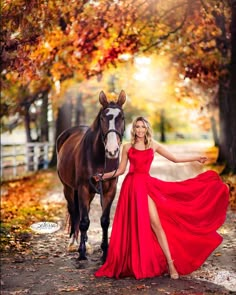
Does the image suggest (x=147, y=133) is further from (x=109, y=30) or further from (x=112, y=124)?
(x=109, y=30)

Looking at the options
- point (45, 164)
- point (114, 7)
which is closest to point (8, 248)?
point (114, 7)

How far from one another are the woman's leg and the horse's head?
0.79m

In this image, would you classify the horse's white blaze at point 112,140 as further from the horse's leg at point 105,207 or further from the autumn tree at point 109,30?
the autumn tree at point 109,30

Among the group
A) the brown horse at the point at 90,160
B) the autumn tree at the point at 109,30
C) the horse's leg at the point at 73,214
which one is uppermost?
the autumn tree at the point at 109,30

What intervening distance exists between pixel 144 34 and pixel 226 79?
463 cm

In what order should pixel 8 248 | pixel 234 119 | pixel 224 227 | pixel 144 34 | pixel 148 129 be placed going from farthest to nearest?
pixel 144 34 < pixel 234 119 < pixel 224 227 < pixel 8 248 < pixel 148 129

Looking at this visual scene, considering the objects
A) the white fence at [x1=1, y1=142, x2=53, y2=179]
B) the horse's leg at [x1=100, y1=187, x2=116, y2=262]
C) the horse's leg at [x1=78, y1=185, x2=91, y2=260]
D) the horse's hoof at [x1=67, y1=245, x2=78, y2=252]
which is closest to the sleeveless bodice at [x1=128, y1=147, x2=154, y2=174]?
the horse's leg at [x1=100, y1=187, x2=116, y2=262]

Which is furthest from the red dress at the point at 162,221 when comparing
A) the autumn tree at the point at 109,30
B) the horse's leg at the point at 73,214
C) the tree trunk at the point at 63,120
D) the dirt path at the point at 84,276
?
the tree trunk at the point at 63,120

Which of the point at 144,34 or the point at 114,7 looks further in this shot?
the point at 144,34

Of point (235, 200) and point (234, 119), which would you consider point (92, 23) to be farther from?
point (235, 200)

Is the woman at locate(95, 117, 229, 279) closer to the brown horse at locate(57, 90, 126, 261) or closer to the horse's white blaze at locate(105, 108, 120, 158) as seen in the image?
the horse's white blaze at locate(105, 108, 120, 158)

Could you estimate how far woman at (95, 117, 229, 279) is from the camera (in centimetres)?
689

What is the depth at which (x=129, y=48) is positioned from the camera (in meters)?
15.5

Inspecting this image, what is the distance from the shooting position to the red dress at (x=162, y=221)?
22.7ft
